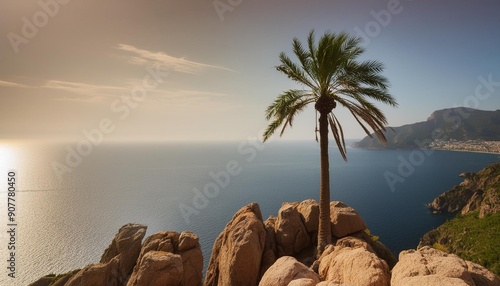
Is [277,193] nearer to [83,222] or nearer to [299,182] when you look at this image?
[299,182]

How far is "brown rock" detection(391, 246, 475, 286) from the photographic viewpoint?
662cm

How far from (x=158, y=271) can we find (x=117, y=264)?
8861 mm

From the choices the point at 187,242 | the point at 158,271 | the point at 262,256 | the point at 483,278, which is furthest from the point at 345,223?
the point at 158,271

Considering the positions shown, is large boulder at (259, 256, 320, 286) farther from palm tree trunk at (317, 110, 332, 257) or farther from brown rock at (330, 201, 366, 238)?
brown rock at (330, 201, 366, 238)

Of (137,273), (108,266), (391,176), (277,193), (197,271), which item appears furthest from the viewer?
(391,176)

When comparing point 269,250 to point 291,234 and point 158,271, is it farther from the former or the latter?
point 158,271

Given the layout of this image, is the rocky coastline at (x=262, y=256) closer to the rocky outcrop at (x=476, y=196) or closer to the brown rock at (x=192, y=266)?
the brown rock at (x=192, y=266)

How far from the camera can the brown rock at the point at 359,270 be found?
8.11 metres

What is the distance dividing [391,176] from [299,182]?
6984 cm

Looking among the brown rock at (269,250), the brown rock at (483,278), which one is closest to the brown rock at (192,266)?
the brown rock at (269,250)

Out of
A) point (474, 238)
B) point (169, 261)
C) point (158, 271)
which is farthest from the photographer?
point (474, 238)

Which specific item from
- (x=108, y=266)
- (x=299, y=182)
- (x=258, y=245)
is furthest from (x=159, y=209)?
(x=258, y=245)

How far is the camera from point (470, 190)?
107 m

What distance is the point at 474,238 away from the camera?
68.6 meters
